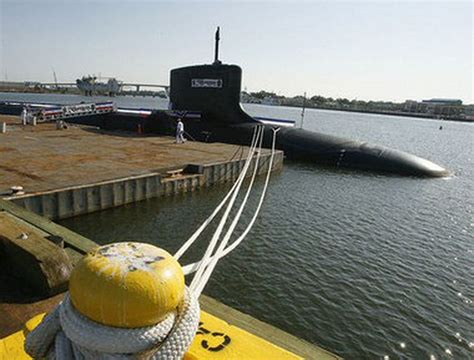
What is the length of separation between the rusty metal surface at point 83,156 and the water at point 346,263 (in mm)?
1734

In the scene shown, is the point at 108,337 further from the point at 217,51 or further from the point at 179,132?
the point at 217,51

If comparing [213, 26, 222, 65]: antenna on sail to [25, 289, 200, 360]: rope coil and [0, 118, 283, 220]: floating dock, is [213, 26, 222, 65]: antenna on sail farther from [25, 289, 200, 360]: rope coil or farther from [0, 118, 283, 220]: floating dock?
[25, 289, 200, 360]: rope coil

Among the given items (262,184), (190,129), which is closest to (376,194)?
(262,184)

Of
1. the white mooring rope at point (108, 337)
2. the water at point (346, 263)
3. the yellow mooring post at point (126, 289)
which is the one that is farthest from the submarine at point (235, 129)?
the yellow mooring post at point (126, 289)

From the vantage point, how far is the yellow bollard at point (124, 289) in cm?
196

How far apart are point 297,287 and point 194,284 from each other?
6.04m

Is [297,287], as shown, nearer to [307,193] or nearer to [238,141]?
[307,193]

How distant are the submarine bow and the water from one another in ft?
20.6

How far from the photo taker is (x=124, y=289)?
6.42 ft

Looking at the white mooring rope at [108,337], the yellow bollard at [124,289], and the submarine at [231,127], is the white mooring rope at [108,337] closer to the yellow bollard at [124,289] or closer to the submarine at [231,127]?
the yellow bollard at [124,289]

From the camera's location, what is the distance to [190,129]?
2648 centimetres

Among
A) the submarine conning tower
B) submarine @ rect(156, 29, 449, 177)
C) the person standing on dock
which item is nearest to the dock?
the person standing on dock

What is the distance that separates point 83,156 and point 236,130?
38.1 ft

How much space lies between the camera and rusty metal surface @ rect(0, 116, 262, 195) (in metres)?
13.0
